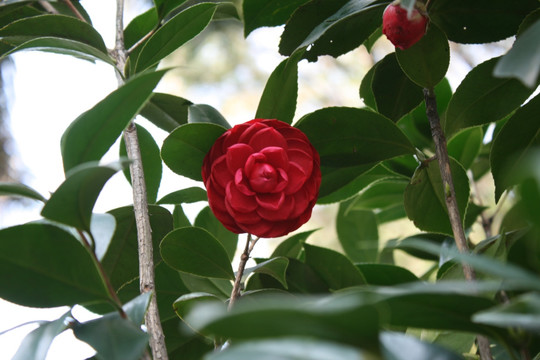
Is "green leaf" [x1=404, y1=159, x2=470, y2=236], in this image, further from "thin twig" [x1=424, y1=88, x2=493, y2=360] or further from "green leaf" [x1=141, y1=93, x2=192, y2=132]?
"green leaf" [x1=141, y1=93, x2=192, y2=132]

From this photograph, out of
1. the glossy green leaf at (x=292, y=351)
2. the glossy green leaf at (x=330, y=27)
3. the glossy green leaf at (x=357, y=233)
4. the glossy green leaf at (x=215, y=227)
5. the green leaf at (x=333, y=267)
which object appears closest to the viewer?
the glossy green leaf at (x=292, y=351)

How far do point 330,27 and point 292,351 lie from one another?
44 centimetres

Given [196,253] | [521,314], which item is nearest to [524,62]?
[521,314]

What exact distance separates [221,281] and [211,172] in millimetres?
188

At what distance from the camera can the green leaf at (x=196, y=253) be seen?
0.66 metres

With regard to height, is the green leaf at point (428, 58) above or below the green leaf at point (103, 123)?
above

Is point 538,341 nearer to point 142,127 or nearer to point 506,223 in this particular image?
point 506,223

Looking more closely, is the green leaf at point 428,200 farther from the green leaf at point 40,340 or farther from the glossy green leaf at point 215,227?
the green leaf at point 40,340

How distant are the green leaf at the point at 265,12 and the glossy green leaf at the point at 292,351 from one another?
19.8 inches

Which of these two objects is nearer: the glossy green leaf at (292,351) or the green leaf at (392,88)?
the glossy green leaf at (292,351)

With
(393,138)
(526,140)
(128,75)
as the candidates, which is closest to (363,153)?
(393,138)

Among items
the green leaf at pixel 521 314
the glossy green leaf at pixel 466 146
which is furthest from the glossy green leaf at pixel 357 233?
→ the green leaf at pixel 521 314

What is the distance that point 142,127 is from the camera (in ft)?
2.66

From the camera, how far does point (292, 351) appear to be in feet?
0.86
